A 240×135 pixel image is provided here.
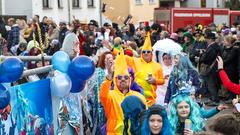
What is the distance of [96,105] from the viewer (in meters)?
9.13

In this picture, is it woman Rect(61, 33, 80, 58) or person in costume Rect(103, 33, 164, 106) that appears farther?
person in costume Rect(103, 33, 164, 106)

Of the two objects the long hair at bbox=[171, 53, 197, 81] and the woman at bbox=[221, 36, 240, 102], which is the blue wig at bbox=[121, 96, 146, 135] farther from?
the woman at bbox=[221, 36, 240, 102]

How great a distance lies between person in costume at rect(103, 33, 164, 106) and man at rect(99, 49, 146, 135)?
Answer: 6.25 feet

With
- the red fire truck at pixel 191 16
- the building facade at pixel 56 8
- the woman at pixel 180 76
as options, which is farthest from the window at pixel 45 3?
the woman at pixel 180 76

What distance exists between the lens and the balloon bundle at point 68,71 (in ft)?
20.3

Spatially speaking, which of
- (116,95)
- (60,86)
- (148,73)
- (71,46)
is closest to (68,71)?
(60,86)

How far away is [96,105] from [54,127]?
290 cm

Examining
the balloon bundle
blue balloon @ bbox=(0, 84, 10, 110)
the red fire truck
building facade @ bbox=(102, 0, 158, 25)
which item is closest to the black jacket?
the balloon bundle

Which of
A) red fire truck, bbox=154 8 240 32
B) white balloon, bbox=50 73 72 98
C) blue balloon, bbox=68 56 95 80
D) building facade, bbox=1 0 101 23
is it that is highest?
building facade, bbox=1 0 101 23

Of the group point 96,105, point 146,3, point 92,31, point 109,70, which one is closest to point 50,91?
point 109,70

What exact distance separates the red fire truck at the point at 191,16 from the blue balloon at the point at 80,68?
26.9 meters

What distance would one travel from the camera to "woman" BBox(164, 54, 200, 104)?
1001cm

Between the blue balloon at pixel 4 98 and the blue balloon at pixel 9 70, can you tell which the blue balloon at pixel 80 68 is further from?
the blue balloon at pixel 4 98

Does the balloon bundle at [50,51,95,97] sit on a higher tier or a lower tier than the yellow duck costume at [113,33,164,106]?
higher
